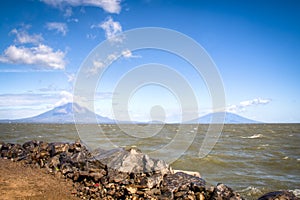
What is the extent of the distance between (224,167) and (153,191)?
384 inches

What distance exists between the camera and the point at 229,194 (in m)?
7.03

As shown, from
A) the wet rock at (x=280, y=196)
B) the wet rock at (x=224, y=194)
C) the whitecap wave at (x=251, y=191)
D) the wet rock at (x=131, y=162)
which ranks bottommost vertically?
the whitecap wave at (x=251, y=191)

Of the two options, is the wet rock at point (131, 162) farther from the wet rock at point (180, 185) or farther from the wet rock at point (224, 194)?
the wet rock at point (224, 194)

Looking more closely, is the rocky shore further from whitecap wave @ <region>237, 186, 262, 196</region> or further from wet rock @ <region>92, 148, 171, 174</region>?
whitecap wave @ <region>237, 186, 262, 196</region>

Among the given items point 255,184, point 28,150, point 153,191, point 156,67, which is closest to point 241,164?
point 255,184

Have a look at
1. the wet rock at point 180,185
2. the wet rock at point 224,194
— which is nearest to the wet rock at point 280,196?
the wet rock at point 224,194

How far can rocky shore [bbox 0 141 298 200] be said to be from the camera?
7074mm

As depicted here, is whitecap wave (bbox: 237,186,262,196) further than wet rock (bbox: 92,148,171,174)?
Yes

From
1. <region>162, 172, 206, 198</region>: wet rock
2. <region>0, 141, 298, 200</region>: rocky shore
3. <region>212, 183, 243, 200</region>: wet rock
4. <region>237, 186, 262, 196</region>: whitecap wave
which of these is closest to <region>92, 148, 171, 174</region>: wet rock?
<region>0, 141, 298, 200</region>: rocky shore

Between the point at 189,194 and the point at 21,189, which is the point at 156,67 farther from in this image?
the point at 21,189

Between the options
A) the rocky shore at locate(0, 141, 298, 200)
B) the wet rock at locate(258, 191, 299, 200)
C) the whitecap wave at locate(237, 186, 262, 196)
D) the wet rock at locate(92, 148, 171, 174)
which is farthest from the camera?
the whitecap wave at locate(237, 186, 262, 196)

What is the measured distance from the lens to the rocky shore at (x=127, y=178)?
707 centimetres

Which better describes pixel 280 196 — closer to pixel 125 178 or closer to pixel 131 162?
pixel 125 178

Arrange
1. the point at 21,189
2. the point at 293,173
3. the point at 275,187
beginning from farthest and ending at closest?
the point at 293,173 < the point at 275,187 < the point at 21,189
